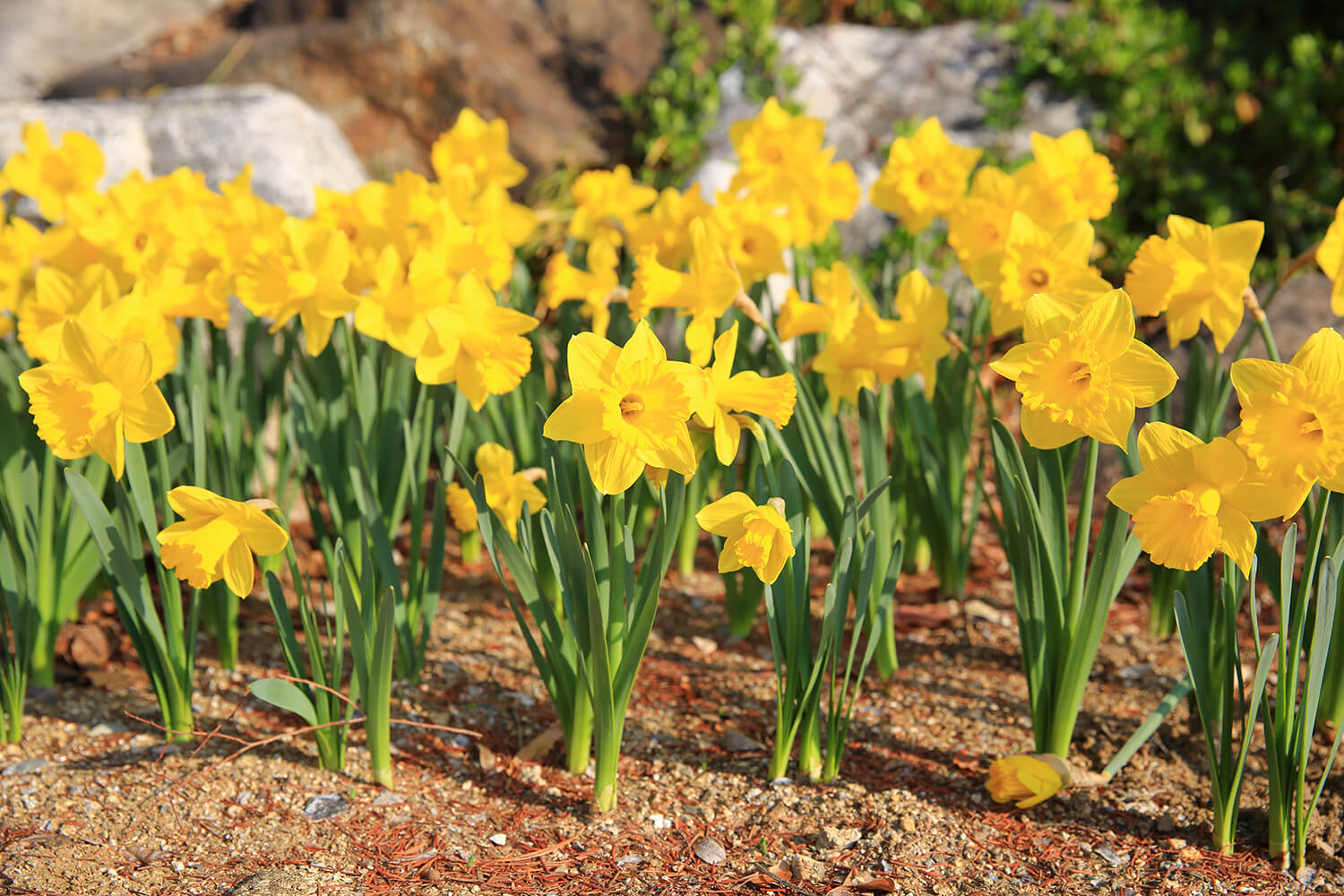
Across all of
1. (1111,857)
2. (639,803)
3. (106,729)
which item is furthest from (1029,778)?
(106,729)

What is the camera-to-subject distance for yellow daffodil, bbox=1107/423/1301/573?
1.45 meters

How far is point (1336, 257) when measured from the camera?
1753 millimetres

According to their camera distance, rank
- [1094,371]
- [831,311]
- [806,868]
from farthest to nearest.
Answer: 1. [831,311]
2. [806,868]
3. [1094,371]

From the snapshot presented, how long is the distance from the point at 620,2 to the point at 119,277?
389 cm

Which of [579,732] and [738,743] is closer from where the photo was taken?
[579,732]

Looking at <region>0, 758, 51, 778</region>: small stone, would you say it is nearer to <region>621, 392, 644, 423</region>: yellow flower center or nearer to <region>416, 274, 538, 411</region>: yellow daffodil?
<region>416, 274, 538, 411</region>: yellow daffodil

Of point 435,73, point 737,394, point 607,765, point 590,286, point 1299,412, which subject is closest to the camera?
point 1299,412

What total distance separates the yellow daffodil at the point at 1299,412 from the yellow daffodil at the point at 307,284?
62.0 inches

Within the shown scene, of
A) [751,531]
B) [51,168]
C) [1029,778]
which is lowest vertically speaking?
[1029,778]

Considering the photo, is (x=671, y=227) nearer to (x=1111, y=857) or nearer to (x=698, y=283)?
(x=698, y=283)

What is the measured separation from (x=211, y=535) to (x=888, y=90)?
444 cm

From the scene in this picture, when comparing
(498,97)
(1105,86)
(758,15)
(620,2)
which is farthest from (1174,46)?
(498,97)

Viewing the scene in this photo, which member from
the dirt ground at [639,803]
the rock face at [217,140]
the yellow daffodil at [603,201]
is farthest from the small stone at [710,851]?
the rock face at [217,140]

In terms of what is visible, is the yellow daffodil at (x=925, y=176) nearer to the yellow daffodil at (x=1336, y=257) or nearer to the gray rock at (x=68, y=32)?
the yellow daffodil at (x=1336, y=257)
